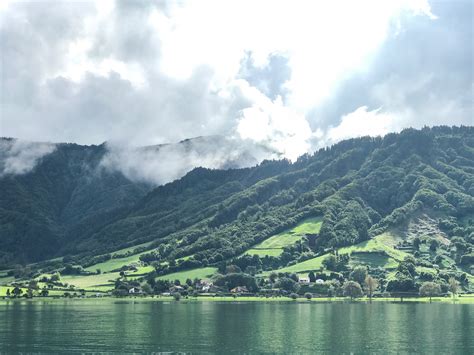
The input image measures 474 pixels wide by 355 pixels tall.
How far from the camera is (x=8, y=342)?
98312 millimetres

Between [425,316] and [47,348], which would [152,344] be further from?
[425,316]

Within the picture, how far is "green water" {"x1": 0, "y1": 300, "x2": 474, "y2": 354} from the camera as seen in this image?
91.5m

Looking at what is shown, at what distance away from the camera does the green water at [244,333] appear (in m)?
91.5

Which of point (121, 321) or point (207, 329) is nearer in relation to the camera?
point (207, 329)

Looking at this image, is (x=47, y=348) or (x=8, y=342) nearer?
(x=47, y=348)

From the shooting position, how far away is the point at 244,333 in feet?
367

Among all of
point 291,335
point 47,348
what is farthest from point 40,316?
point 291,335

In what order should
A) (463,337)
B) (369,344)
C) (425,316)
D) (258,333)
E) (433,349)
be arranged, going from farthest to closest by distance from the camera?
(425,316) → (258,333) → (463,337) → (369,344) → (433,349)

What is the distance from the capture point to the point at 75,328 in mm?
121625

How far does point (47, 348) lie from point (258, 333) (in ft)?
→ 136

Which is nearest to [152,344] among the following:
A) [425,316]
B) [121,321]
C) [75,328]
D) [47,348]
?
[47,348]

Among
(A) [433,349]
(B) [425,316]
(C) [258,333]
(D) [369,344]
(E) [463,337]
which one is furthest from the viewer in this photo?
(B) [425,316]

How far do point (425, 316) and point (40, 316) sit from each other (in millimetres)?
106800

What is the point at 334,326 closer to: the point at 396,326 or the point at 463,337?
the point at 396,326
